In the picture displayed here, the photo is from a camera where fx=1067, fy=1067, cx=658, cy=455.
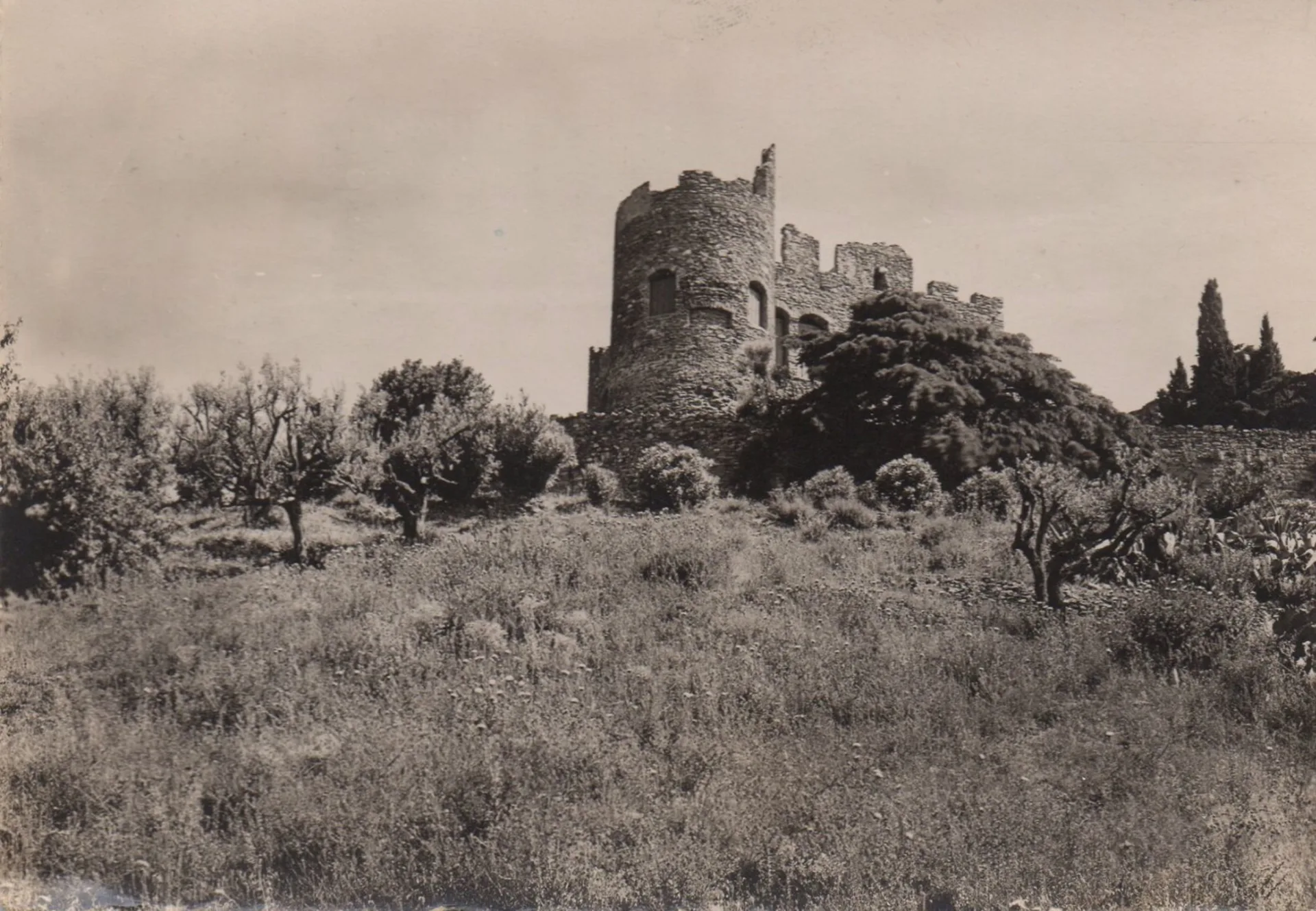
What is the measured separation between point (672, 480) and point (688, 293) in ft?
20.6

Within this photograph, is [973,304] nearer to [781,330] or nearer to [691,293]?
[781,330]

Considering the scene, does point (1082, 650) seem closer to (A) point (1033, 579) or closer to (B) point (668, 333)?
(A) point (1033, 579)

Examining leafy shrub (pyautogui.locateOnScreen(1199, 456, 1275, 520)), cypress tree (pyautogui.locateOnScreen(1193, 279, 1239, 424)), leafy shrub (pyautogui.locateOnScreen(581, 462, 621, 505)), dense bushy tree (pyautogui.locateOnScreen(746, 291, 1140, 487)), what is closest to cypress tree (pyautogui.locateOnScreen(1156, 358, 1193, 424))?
cypress tree (pyautogui.locateOnScreen(1193, 279, 1239, 424))

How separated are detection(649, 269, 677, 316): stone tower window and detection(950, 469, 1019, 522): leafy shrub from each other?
28.9 feet

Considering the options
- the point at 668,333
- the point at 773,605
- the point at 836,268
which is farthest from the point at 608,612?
the point at 836,268

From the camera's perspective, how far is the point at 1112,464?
19047 millimetres

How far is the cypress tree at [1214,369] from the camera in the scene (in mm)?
28031

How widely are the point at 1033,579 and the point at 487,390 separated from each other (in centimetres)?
1690

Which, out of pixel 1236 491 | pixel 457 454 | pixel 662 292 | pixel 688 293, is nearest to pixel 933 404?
pixel 1236 491

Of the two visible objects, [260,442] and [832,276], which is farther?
[832,276]

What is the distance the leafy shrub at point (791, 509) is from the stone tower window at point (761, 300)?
7.76 metres

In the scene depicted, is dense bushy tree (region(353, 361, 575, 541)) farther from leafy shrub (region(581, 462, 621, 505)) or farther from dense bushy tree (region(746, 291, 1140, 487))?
dense bushy tree (region(746, 291, 1140, 487))

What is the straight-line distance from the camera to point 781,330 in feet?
94.7

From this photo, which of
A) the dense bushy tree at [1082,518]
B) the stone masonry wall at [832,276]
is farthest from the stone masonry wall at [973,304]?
the dense bushy tree at [1082,518]
